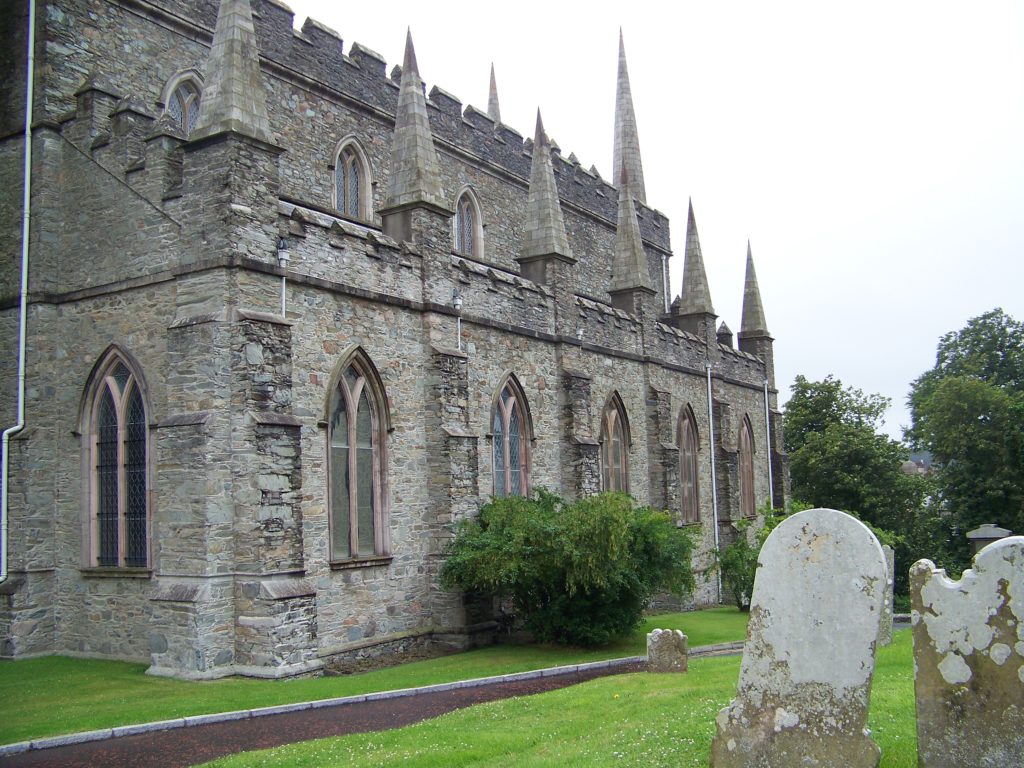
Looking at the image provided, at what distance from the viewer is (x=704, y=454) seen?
32.4 meters

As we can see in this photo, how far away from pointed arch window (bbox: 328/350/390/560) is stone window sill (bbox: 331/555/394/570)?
0.36 ft

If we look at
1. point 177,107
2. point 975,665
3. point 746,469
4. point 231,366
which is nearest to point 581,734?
point 975,665

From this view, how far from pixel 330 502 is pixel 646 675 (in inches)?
246

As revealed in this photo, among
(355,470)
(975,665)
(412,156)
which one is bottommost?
(975,665)

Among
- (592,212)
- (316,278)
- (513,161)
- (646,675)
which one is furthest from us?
(592,212)

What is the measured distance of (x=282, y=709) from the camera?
12.2 meters

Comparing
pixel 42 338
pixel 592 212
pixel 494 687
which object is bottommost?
pixel 494 687

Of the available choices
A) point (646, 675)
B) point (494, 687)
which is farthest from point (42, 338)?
point (646, 675)

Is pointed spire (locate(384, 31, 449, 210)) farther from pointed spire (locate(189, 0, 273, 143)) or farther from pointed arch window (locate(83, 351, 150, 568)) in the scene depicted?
pointed arch window (locate(83, 351, 150, 568))

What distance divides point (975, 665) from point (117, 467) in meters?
13.8

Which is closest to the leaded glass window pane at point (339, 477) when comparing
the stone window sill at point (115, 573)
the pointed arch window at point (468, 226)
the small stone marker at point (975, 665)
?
the stone window sill at point (115, 573)

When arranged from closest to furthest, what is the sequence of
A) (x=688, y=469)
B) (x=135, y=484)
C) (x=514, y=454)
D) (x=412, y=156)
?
(x=135, y=484) → (x=412, y=156) → (x=514, y=454) → (x=688, y=469)

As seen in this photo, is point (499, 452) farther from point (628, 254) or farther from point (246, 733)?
point (246, 733)

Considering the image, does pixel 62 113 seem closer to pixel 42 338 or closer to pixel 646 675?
pixel 42 338
